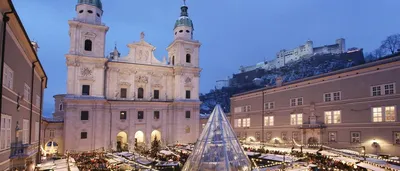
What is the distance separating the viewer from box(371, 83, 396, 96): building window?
2697 centimetres

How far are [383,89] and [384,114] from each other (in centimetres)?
236

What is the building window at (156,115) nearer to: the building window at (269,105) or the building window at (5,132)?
the building window at (269,105)

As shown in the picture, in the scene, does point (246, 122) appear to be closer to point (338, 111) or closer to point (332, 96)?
point (332, 96)

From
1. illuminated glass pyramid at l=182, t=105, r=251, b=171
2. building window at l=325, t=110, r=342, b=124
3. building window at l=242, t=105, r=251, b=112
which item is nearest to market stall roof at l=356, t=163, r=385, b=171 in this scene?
illuminated glass pyramid at l=182, t=105, r=251, b=171

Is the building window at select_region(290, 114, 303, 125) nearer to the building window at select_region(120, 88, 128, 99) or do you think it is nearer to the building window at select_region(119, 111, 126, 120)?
the building window at select_region(119, 111, 126, 120)

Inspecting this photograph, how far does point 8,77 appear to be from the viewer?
1395 centimetres

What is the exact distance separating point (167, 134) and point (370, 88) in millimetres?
30574

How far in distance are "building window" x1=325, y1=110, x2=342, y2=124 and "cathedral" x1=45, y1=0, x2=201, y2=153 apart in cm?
2250

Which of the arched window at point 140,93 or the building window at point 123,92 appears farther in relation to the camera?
the arched window at point 140,93

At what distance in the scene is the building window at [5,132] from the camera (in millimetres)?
13289

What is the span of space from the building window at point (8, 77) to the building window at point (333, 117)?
3057 centimetres

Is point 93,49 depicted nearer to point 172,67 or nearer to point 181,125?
point 172,67

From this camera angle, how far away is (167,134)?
159 feet

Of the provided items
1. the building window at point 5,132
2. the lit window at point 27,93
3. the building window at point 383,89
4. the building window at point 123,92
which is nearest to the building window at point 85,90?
the building window at point 123,92
